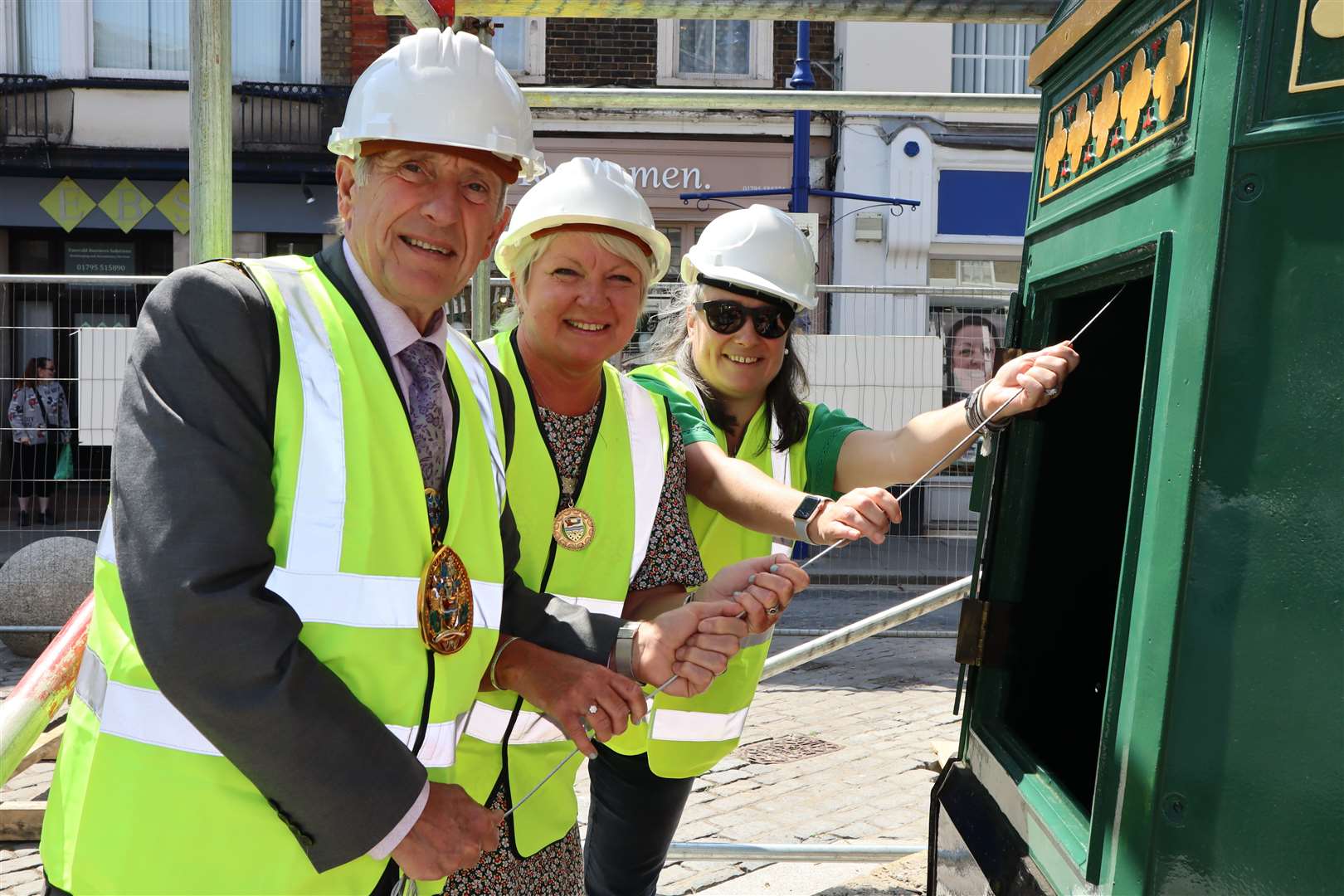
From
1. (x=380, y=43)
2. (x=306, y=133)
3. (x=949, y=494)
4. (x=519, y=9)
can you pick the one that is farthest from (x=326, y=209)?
(x=519, y=9)

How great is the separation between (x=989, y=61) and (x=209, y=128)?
1447 centimetres

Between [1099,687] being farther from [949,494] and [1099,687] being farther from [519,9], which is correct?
[949,494]

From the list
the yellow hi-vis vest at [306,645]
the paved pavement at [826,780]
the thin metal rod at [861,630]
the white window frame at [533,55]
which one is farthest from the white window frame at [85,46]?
the yellow hi-vis vest at [306,645]

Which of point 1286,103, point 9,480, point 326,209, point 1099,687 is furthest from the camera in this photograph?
point 326,209

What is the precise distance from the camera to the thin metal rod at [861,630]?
4.10 meters

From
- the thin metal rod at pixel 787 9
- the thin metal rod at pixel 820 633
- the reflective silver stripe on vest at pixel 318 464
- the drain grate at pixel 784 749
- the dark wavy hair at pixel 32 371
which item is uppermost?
the thin metal rod at pixel 787 9

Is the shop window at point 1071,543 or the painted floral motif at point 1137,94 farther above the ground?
the painted floral motif at point 1137,94

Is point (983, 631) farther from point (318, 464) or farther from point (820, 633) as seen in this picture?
point (820, 633)

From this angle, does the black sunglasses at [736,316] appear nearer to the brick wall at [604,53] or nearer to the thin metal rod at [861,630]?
the thin metal rod at [861,630]

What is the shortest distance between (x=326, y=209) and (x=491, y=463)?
14.1 meters

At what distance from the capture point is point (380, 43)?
1562cm

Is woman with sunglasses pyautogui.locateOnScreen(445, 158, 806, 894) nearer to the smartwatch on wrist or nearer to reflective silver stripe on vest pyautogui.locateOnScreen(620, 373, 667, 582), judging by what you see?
reflective silver stripe on vest pyautogui.locateOnScreen(620, 373, 667, 582)

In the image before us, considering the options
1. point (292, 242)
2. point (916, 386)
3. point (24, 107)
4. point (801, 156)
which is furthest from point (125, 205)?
point (916, 386)

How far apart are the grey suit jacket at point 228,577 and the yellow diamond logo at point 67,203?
15.1 m
